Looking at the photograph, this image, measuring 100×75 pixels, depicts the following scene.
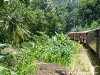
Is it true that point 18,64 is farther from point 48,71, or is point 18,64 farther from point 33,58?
point 33,58

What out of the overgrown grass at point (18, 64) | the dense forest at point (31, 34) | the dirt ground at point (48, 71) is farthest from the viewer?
the dense forest at point (31, 34)

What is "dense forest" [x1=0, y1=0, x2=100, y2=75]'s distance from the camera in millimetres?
10586

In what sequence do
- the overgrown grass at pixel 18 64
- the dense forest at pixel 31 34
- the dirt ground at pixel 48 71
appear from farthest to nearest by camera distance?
the dense forest at pixel 31 34, the dirt ground at pixel 48 71, the overgrown grass at pixel 18 64

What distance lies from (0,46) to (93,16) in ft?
180

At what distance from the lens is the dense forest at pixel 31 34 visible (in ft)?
34.7

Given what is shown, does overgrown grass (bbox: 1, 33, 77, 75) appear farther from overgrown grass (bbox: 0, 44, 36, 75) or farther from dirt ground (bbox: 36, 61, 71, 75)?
dirt ground (bbox: 36, 61, 71, 75)

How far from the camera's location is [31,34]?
3241 cm

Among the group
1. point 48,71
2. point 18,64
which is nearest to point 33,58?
point 18,64

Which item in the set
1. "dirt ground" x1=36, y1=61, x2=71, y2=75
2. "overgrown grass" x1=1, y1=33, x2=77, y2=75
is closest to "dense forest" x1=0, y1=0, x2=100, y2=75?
"overgrown grass" x1=1, y1=33, x2=77, y2=75

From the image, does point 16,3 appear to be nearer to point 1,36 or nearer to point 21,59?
point 1,36

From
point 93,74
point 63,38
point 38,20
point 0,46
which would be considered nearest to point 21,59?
point 93,74

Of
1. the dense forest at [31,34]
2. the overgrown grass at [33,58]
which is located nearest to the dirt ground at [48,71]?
the overgrown grass at [33,58]

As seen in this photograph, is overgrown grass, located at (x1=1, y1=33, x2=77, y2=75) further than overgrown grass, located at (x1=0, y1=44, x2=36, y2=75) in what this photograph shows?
Yes

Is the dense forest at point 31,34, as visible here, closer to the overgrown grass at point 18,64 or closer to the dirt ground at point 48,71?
the overgrown grass at point 18,64
